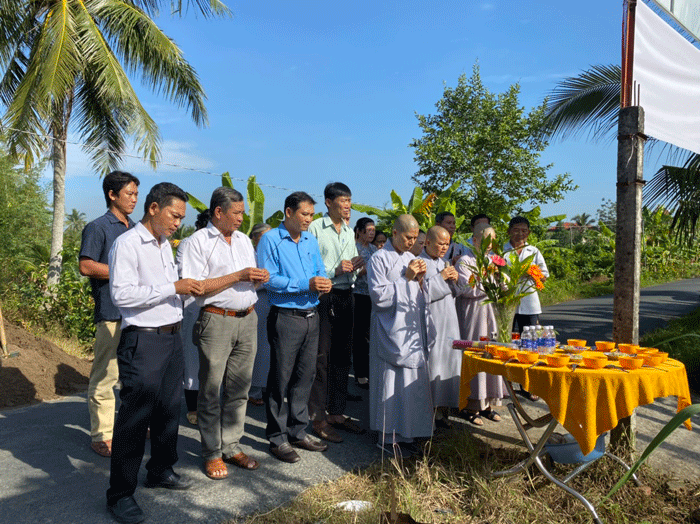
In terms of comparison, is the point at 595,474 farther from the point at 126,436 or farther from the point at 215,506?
the point at 126,436

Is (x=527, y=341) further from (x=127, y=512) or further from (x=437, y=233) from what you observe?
(x=127, y=512)

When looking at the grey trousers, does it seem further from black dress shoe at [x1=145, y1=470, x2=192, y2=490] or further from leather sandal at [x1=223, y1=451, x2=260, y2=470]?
black dress shoe at [x1=145, y1=470, x2=192, y2=490]

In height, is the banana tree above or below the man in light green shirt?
above

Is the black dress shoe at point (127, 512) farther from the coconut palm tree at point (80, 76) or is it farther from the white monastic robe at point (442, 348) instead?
the coconut palm tree at point (80, 76)

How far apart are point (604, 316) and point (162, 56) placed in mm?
11322

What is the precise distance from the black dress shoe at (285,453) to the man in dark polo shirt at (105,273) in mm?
1342

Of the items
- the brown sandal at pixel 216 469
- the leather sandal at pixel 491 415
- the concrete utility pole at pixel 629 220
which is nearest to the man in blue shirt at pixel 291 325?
the brown sandal at pixel 216 469

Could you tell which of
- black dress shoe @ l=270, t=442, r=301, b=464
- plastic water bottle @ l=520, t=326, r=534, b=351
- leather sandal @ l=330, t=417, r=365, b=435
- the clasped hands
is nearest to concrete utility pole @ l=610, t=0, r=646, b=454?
plastic water bottle @ l=520, t=326, r=534, b=351

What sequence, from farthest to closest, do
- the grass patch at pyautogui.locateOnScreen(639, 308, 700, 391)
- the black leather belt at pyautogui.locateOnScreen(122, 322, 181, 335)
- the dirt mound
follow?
1. the grass patch at pyautogui.locateOnScreen(639, 308, 700, 391)
2. the dirt mound
3. the black leather belt at pyautogui.locateOnScreen(122, 322, 181, 335)

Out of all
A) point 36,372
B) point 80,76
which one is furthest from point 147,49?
point 36,372

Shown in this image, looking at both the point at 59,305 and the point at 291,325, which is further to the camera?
the point at 59,305

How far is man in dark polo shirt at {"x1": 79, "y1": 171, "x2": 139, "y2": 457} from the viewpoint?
14.0 feet

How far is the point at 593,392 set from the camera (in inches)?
130

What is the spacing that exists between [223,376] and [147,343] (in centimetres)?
80
